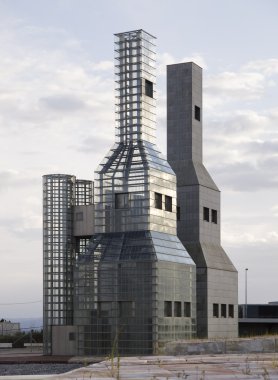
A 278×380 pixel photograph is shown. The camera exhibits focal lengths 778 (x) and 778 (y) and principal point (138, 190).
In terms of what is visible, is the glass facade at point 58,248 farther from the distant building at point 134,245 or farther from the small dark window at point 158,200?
the small dark window at point 158,200

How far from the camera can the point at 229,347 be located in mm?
38094

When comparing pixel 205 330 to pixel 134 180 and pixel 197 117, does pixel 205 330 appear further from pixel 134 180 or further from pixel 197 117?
pixel 197 117

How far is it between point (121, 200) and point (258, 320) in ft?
120

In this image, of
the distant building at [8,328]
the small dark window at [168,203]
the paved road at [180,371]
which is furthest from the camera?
the distant building at [8,328]

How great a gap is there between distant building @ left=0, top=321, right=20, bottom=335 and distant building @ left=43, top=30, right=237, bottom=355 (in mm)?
35366

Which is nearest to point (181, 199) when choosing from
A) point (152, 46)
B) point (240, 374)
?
point (152, 46)

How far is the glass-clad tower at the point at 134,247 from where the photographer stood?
73312mm

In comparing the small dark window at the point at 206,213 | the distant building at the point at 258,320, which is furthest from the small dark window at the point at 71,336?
the distant building at the point at 258,320

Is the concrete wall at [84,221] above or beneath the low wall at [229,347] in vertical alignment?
above

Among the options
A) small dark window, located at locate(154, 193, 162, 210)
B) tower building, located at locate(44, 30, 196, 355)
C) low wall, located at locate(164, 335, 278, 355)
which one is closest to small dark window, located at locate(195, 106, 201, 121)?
tower building, located at locate(44, 30, 196, 355)

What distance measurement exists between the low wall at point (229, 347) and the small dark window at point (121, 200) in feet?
129

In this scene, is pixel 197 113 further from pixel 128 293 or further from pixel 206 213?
pixel 128 293

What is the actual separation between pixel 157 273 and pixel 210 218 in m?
17.9

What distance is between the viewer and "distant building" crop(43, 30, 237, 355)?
242ft
